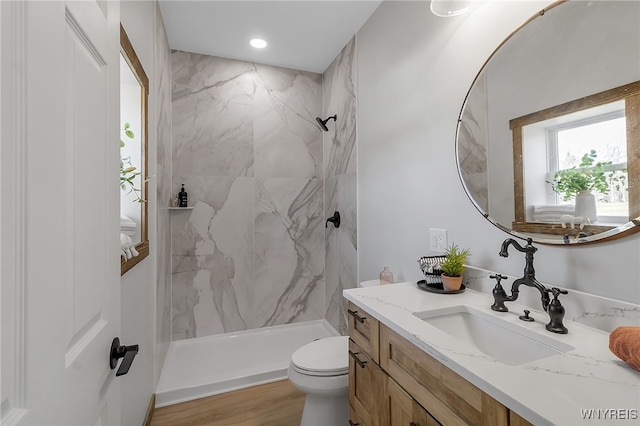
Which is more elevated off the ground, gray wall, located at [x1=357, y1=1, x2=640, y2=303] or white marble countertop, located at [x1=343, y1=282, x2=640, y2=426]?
gray wall, located at [x1=357, y1=1, x2=640, y2=303]

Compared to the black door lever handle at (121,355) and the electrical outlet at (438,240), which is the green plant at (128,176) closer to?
the black door lever handle at (121,355)

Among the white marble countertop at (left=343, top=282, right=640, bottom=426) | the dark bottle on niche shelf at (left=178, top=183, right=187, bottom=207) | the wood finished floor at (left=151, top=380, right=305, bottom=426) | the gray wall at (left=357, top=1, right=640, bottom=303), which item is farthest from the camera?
the dark bottle on niche shelf at (left=178, top=183, right=187, bottom=207)

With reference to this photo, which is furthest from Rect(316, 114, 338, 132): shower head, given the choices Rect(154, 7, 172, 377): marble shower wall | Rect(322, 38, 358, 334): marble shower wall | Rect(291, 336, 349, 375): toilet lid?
Rect(291, 336, 349, 375): toilet lid

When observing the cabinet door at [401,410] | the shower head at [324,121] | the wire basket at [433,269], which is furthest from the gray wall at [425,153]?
the cabinet door at [401,410]

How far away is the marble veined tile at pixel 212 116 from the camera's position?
2.64 meters

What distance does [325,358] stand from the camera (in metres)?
1.58

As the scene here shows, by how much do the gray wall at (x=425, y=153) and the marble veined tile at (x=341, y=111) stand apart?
0.15 meters

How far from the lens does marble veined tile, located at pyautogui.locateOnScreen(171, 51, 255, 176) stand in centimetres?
264

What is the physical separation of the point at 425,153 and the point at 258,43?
1.82 m

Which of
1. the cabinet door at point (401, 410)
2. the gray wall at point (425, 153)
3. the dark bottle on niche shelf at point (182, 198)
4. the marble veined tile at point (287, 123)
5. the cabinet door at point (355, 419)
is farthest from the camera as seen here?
the marble veined tile at point (287, 123)

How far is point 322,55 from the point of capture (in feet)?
8.95

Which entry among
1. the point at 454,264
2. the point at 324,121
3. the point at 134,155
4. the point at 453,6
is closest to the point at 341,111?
the point at 324,121

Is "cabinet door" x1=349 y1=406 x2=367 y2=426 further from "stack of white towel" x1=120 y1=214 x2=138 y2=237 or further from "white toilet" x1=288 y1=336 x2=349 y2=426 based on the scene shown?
"stack of white towel" x1=120 y1=214 x2=138 y2=237

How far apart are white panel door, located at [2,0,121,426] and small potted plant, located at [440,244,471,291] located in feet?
4.00
